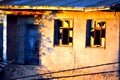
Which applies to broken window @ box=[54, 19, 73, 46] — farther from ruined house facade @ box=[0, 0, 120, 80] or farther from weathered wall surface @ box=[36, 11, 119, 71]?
weathered wall surface @ box=[36, 11, 119, 71]

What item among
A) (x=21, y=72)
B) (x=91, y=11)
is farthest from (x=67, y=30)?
(x=21, y=72)

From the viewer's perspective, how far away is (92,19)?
15.1 meters

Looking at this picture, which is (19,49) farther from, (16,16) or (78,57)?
(78,57)

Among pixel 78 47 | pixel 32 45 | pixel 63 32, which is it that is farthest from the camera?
pixel 32 45

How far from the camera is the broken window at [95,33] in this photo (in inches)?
593

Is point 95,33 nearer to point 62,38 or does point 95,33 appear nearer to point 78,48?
point 78,48

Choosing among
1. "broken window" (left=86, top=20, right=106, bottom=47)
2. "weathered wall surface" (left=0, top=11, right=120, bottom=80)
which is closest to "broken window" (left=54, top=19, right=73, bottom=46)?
"weathered wall surface" (left=0, top=11, right=120, bottom=80)

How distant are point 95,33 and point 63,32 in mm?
1284

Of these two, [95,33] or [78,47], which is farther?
[78,47]

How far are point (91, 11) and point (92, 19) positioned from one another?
25.1 inches

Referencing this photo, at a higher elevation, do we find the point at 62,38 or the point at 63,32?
the point at 63,32

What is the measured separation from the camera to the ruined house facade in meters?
14.9

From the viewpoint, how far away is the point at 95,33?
49.6 feet

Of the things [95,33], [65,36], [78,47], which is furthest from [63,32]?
[95,33]
